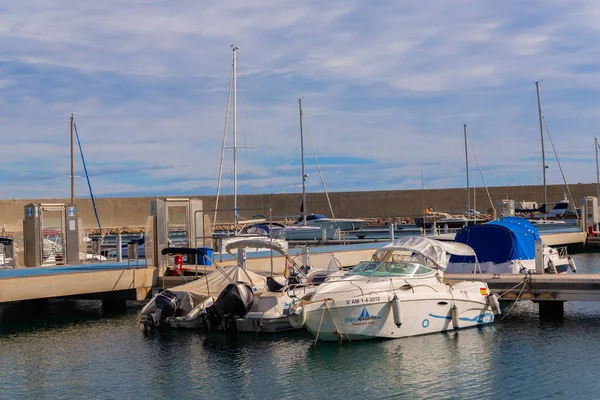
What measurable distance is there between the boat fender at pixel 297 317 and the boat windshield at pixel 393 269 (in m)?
2.50

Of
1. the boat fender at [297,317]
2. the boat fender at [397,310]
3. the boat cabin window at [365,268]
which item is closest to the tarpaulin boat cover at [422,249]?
the boat cabin window at [365,268]

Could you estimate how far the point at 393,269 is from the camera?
2159 cm

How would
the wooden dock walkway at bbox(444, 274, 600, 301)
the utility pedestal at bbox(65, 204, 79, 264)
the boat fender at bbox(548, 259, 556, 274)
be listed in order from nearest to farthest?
1. the wooden dock walkway at bbox(444, 274, 600, 301)
2. the boat fender at bbox(548, 259, 556, 274)
3. the utility pedestal at bbox(65, 204, 79, 264)

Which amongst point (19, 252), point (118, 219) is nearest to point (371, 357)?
point (19, 252)

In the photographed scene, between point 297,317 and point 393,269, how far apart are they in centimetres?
316

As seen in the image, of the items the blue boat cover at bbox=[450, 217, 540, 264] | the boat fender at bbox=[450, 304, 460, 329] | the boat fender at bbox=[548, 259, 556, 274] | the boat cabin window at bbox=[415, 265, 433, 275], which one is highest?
the blue boat cover at bbox=[450, 217, 540, 264]

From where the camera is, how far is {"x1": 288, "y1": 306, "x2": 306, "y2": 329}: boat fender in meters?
20.0

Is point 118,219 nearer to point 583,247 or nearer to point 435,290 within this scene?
point 583,247

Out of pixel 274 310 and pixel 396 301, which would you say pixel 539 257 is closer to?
pixel 396 301

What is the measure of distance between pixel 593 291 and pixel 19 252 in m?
21.3

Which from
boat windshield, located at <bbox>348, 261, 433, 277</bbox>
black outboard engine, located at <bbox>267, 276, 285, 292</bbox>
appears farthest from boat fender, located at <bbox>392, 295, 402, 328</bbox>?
black outboard engine, located at <bbox>267, 276, 285, 292</bbox>

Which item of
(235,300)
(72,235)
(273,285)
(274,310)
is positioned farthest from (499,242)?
(72,235)

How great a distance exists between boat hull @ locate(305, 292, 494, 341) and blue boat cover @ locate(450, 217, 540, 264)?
713 centimetres

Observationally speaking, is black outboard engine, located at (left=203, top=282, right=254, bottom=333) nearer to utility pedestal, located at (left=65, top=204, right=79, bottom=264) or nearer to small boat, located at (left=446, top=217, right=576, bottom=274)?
small boat, located at (left=446, top=217, right=576, bottom=274)
